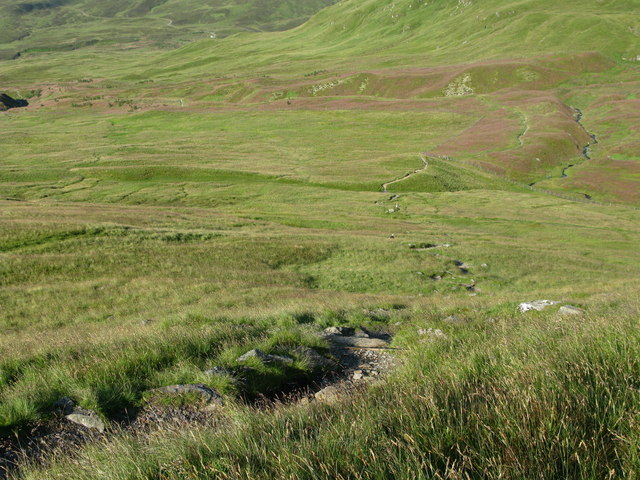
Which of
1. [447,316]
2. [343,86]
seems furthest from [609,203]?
[343,86]

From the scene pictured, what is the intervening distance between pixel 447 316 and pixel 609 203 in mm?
72624

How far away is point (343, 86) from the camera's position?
166m

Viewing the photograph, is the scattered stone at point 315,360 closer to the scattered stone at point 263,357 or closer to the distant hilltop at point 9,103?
the scattered stone at point 263,357

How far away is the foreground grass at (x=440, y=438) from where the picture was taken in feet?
9.52

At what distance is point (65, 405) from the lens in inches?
252

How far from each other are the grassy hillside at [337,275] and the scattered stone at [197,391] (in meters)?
0.19

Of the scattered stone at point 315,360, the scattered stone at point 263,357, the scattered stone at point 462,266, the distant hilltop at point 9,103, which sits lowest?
the scattered stone at point 462,266

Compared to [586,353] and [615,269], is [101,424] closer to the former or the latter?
[586,353]

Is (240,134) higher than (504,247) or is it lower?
higher

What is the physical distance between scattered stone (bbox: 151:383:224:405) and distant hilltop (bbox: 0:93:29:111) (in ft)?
669

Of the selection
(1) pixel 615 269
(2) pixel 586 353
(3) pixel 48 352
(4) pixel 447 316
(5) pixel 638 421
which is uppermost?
(5) pixel 638 421

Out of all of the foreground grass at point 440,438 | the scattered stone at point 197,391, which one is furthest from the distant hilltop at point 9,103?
the foreground grass at point 440,438

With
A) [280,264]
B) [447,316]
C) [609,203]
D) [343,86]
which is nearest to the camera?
[447,316]

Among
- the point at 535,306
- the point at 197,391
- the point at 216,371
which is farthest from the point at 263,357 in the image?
the point at 535,306
